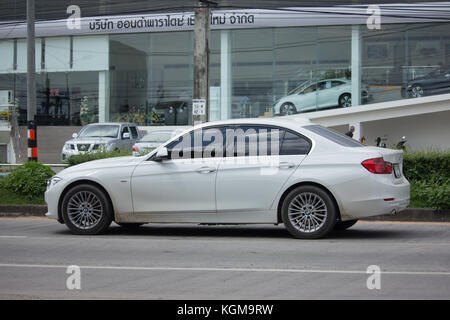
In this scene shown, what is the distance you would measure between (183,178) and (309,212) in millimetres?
1852

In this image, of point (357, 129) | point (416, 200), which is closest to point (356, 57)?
point (357, 129)

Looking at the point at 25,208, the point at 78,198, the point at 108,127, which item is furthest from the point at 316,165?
the point at 108,127

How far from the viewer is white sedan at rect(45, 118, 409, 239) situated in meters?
9.22

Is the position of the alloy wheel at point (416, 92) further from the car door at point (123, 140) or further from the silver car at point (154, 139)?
the car door at point (123, 140)

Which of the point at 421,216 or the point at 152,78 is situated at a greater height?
the point at 152,78

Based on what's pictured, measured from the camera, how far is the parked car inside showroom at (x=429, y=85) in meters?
30.3

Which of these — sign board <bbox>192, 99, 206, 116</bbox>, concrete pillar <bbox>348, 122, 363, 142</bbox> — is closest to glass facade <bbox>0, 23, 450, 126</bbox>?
concrete pillar <bbox>348, 122, 363, 142</bbox>

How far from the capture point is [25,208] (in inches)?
556

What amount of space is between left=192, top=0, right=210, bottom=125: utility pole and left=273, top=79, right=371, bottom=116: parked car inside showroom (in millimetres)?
15805

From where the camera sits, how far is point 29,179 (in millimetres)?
14648

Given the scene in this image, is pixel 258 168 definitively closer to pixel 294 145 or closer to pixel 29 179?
pixel 294 145

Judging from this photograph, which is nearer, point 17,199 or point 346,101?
point 17,199

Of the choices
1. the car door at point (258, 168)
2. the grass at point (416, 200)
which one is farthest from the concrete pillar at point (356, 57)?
the car door at point (258, 168)
